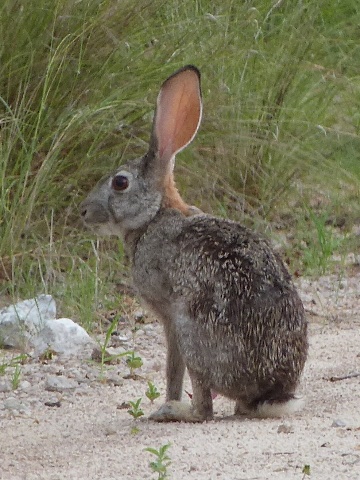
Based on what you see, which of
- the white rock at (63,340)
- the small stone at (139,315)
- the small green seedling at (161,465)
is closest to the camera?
the small green seedling at (161,465)

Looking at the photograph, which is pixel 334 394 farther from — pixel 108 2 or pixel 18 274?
pixel 108 2

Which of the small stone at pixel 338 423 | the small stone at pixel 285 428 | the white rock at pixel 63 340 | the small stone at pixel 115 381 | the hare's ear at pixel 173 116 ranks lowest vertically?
the small stone at pixel 285 428

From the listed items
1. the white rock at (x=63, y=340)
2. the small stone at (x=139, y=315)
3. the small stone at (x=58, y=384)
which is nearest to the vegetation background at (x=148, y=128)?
the small stone at (x=139, y=315)

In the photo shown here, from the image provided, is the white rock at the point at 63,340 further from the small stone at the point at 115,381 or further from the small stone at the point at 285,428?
the small stone at the point at 285,428

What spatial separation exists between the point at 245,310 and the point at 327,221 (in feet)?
9.96

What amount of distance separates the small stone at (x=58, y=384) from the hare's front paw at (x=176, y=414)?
0.68 meters

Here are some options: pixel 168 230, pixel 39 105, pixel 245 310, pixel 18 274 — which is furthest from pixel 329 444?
pixel 39 105

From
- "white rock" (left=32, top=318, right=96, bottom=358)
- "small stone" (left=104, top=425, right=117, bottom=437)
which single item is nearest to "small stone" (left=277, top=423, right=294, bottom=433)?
"small stone" (left=104, top=425, right=117, bottom=437)

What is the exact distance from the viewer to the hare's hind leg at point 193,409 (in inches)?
199

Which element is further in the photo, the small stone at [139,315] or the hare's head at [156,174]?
the small stone at [139,315]

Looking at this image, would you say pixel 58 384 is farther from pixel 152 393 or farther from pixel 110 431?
pixel 110 431

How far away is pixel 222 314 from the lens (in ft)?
16.3

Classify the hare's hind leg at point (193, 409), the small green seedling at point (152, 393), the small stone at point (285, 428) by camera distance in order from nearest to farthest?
the small stone at point (285, 428), the hare's hind leg at point (193, 409), the small green seedling at point (152, 393)

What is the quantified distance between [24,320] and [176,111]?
1275mm
